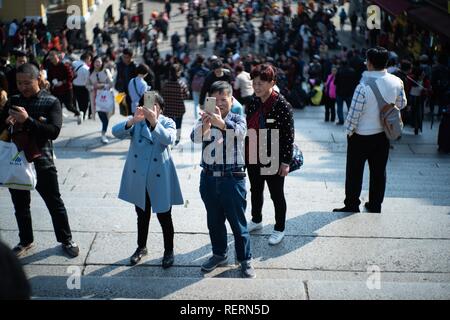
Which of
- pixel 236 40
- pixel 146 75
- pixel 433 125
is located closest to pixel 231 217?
pixel 146 75

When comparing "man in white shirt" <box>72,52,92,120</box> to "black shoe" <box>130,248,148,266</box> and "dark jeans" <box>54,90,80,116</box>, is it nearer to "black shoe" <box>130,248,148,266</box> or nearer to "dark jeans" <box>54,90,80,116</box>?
"dark jeans" <box>54,90,80,116</box>

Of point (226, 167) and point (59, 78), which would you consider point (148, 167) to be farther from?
point (59, 78)

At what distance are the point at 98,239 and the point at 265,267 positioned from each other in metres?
1.52

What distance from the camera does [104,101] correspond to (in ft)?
36.2

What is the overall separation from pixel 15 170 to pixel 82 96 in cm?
791

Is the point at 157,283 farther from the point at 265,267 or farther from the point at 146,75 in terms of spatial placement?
the point at 146,75

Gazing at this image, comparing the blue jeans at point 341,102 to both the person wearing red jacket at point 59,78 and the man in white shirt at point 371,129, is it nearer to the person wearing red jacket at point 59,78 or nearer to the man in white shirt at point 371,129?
the person wearing red jacket at point 59,78

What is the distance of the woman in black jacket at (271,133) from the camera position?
548cm

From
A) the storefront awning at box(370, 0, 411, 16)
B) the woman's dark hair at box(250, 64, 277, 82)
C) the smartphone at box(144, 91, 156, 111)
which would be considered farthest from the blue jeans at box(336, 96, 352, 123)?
the storefront awning at box(370, 0, 411, 16)

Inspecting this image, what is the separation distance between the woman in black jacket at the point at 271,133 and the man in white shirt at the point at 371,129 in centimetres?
100

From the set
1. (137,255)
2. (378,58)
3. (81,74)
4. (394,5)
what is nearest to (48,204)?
(137,255)

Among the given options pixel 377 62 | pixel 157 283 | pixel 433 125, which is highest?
pixel 377 62

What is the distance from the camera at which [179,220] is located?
20.7 feet

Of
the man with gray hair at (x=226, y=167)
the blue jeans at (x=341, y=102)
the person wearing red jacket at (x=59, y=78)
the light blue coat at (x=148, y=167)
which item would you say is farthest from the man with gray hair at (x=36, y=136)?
the blue jeans at (x=341, y=102)
